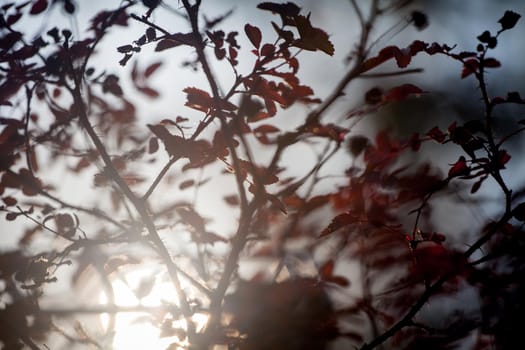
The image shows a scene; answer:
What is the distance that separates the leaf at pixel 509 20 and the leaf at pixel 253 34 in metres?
0.86

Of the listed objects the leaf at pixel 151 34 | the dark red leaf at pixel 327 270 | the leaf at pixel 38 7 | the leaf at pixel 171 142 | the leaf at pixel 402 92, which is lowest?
the dark red leaf at pixel 327 270

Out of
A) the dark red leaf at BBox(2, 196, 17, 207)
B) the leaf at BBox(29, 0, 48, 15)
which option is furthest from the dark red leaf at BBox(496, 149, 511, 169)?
the dark red leaf at BBox(2, 196, 17, 207)

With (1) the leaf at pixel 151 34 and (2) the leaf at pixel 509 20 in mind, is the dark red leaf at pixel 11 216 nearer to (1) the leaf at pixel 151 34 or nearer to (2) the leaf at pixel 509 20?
(1) the leaf at pixel 151 34

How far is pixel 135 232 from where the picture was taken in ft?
4.72

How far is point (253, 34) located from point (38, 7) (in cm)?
96

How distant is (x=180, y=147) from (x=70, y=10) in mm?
790

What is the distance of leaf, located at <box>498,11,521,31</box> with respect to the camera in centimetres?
125

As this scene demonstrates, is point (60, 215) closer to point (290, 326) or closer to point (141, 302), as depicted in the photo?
point (141, 302)

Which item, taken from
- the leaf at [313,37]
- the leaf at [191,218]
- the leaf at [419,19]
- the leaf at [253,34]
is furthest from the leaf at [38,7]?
the leaf at [419,19]

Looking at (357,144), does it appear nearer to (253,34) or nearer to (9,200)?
(253,34)

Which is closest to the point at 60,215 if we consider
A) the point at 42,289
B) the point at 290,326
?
the point at 42,289

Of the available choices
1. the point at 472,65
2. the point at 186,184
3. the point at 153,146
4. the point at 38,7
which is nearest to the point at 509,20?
the point at 472,65

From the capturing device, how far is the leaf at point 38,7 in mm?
1521

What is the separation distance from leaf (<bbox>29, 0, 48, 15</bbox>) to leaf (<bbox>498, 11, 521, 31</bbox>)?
1801 mm
